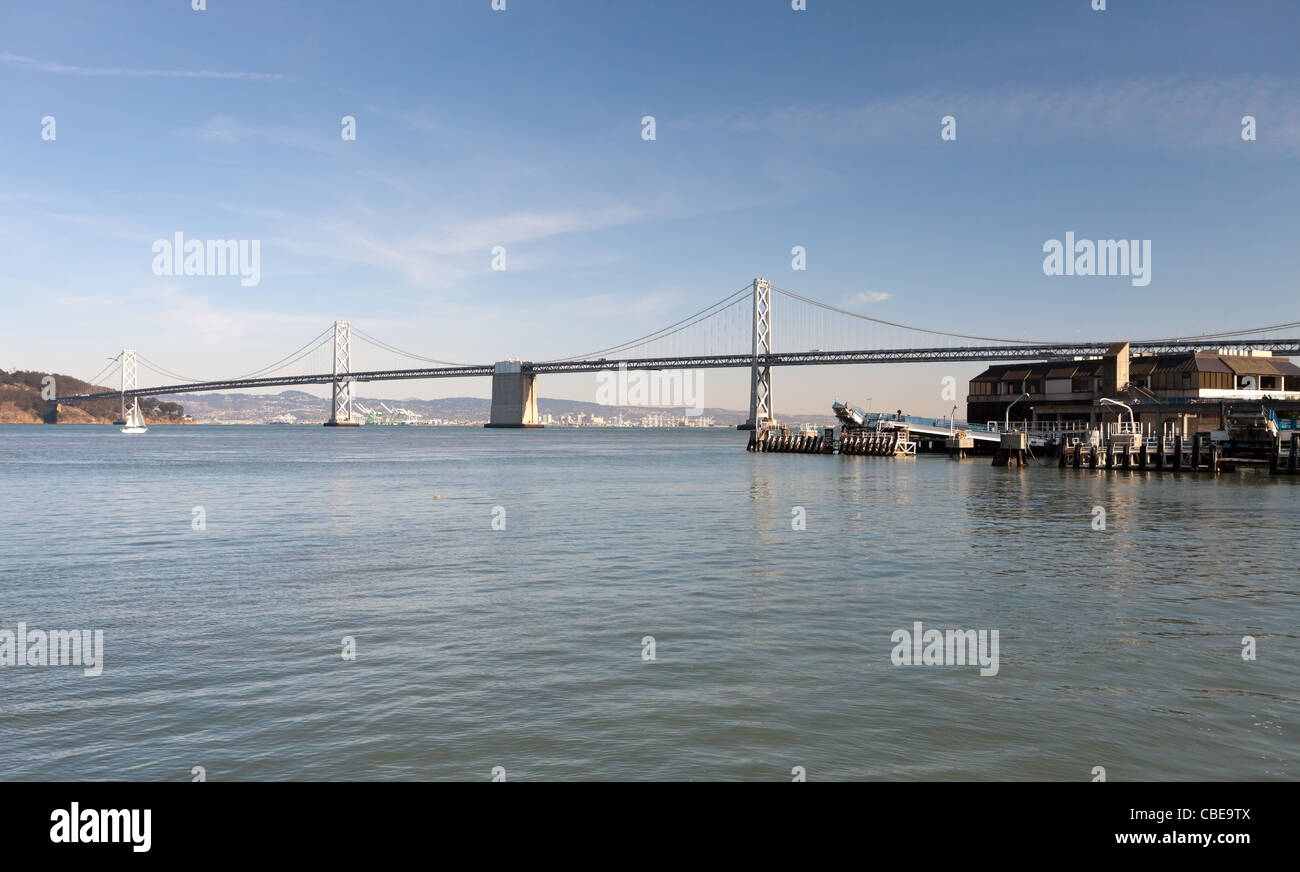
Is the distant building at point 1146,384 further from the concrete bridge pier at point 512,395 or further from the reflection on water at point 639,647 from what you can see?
the concrete bridge pier at point 512,395

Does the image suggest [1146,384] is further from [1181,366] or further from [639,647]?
[639,647]

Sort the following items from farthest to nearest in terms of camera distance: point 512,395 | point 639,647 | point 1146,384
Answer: point 512,395
point 1146,384
point 639,647

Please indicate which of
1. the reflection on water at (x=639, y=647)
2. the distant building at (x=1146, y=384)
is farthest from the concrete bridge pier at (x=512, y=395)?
the reflection on water at (x=639, y=647)

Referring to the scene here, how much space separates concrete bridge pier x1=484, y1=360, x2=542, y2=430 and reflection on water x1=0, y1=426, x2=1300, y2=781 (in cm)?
14811

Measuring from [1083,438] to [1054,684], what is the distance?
195ft

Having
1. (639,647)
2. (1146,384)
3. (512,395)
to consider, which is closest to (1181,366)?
(1146,384)

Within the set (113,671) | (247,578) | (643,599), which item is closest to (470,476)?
(247,578)

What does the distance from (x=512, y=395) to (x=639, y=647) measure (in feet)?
560

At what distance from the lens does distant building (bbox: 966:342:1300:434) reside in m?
70.8

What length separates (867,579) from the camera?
1780cm

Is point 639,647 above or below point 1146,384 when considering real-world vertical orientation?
below

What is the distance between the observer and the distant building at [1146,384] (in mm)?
70812

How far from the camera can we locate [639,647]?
12195mm
